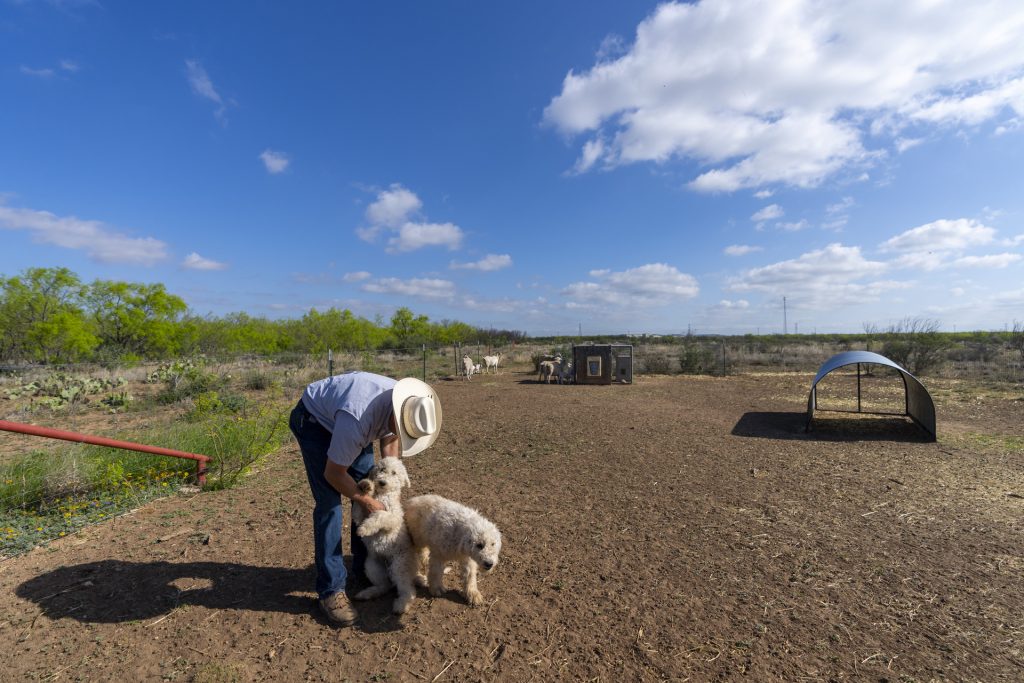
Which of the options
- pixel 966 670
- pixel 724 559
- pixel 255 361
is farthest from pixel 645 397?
pixel 255 361

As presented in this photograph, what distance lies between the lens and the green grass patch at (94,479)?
15.4 ft

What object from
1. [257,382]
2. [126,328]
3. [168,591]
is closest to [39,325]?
[126,328]

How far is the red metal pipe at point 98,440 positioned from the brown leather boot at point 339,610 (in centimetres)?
249

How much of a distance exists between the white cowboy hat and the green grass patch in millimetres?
3450

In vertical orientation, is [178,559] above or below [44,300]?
below

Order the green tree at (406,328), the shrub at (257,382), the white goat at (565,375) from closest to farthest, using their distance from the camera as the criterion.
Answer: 1. the shrub at (257,382)
2. the white goat at (565,375)
3. the green tree at (406,328)

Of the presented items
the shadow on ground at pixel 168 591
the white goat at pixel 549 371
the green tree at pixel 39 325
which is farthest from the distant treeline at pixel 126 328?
the shadow on ground at pixel 168 591

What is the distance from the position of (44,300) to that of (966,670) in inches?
1189

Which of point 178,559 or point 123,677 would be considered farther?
point 178,559

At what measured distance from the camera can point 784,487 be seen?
618 cm

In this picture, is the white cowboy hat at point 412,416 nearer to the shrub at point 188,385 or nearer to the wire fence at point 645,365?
the shrub at point 188,385

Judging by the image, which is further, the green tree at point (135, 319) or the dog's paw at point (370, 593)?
the green tree at point (135, 319)

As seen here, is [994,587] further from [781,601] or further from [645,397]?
[645,397]

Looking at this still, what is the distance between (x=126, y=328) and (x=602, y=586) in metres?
29.7
